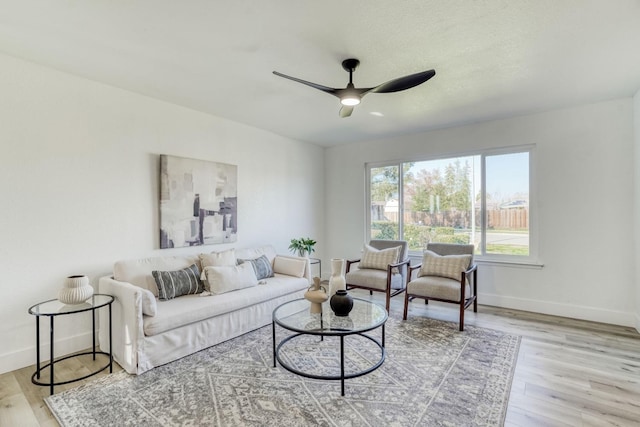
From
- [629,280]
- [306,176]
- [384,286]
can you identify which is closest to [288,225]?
[306,176]

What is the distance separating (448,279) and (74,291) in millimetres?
3621

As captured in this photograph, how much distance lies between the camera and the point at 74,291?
8.07ft

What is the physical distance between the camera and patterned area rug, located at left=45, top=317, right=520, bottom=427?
1961 mm

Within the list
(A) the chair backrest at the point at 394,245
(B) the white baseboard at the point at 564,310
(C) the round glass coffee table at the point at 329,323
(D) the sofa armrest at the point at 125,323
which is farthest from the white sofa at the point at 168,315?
(B) the white baseboard at the point at 564,310

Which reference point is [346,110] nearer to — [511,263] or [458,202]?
[458,202]

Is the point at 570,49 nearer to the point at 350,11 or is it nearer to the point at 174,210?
the point at 350,11

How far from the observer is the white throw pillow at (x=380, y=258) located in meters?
4.34

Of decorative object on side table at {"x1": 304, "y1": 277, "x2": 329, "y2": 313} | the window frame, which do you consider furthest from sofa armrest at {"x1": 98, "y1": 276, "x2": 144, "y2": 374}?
the window frame

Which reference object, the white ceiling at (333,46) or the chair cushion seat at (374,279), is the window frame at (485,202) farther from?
the chair cushion seat at (374,279)

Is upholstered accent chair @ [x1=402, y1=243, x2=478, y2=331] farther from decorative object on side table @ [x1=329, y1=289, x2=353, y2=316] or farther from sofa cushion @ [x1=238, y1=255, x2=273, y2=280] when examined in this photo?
sofa cushion @ [x1=238, y1=255, x2=273, y2=280]

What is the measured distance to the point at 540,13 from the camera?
6.52ft

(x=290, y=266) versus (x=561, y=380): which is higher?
(x=290, y=266)

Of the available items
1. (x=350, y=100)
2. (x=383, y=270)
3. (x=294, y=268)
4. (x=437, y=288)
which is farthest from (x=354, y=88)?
(x=383, y=270)

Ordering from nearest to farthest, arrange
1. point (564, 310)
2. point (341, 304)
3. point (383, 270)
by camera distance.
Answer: point (341, 304) → point (564, 310) → point (383, 270)
